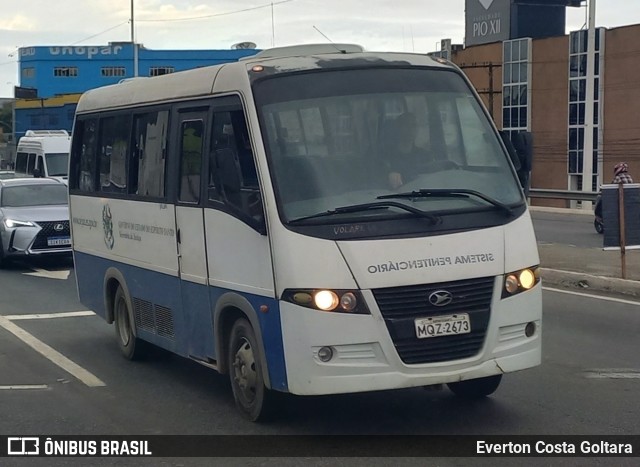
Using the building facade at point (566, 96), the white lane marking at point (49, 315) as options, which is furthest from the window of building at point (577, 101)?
the white lane marking at point (49, 315)

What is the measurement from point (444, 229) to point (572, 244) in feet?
47.7

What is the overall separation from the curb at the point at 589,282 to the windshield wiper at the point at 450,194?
686cm

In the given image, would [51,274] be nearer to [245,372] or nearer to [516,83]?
[245,372]

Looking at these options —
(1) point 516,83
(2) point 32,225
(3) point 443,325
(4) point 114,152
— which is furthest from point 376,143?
(1) point 516,83

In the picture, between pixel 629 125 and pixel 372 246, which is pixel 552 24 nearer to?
pixel 629 125

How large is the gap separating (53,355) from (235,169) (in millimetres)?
4406

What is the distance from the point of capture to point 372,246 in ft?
22.2

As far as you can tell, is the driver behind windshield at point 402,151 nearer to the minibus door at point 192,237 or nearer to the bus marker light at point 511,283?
the bus marker light at point 511,283

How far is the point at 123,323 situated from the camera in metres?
10.4

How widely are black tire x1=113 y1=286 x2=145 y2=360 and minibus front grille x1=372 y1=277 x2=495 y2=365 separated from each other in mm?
3912

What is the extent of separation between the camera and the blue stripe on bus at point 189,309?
6.93 metres

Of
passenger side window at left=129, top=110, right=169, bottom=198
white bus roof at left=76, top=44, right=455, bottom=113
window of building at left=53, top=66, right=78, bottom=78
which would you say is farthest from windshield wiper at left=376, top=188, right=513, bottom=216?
window of building at left=53, top=66, right=78, bottom=78

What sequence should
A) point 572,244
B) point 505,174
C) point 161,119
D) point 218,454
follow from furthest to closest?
1. point 572,244
2. point 161,119
3. point 505,174
4. point 218,454

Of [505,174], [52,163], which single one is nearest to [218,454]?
[505,174]
